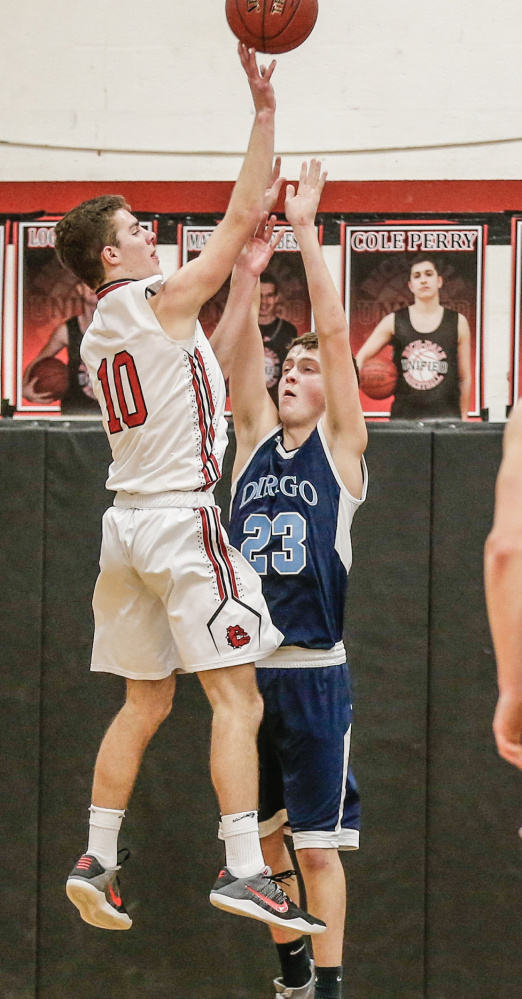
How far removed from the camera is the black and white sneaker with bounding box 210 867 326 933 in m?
3.47

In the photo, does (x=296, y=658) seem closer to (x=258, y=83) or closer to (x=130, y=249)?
(x=130, y=249)

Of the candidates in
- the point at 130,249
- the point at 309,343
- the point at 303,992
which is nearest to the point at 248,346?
the point at 309,343

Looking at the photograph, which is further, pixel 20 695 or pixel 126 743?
pixel 20 695

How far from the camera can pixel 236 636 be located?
365cm

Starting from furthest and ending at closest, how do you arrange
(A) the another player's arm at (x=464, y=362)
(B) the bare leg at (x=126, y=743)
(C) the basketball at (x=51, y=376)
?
(C) the basketball at (x=51, y=376)
(A) the another player's arm at (x=464, y=362)
(B) the bare leg at (x=126, y=743)

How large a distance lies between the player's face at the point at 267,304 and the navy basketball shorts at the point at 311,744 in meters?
2.20

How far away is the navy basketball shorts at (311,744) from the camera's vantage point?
4.05 metres

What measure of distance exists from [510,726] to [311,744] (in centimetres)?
217

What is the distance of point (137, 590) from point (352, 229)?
8.88 feet

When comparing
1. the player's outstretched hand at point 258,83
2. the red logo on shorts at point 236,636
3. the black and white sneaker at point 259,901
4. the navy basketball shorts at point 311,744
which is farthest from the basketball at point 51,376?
the black and white sneaker at point 259,901

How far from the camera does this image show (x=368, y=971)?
16.6ft

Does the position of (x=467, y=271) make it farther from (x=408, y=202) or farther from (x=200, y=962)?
(x=200, y=962)

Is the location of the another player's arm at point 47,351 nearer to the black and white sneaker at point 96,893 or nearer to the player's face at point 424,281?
the player's face at point 424,281

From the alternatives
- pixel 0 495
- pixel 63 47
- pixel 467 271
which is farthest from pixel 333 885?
pixel 63 47
